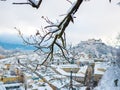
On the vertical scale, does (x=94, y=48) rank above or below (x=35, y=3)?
above

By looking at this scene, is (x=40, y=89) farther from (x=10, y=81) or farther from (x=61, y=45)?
(x=61, y=45)

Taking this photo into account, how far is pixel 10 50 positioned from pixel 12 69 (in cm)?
4249

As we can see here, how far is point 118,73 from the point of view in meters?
17.2

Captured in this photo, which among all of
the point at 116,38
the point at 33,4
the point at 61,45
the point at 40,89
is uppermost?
the point at 116,38

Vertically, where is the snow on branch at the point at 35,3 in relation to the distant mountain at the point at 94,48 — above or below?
below

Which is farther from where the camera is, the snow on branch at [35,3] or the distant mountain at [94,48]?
the distant mountain at [94,48]

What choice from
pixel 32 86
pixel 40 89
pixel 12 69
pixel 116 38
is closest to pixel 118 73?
pixel 40 89

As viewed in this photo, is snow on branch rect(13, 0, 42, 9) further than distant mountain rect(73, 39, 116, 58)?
No

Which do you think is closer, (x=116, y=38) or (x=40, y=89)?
(x=40, y=89)

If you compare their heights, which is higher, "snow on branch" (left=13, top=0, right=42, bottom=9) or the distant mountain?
the distant mountain

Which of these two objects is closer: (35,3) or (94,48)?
(35,3)

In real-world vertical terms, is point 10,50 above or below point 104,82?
above

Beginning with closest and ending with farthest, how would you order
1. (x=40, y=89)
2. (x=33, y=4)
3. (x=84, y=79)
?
(x=33, y=4) < (x=40, y=89) < (x=84, y=79)

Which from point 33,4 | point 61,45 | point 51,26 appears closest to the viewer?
point 33,4
